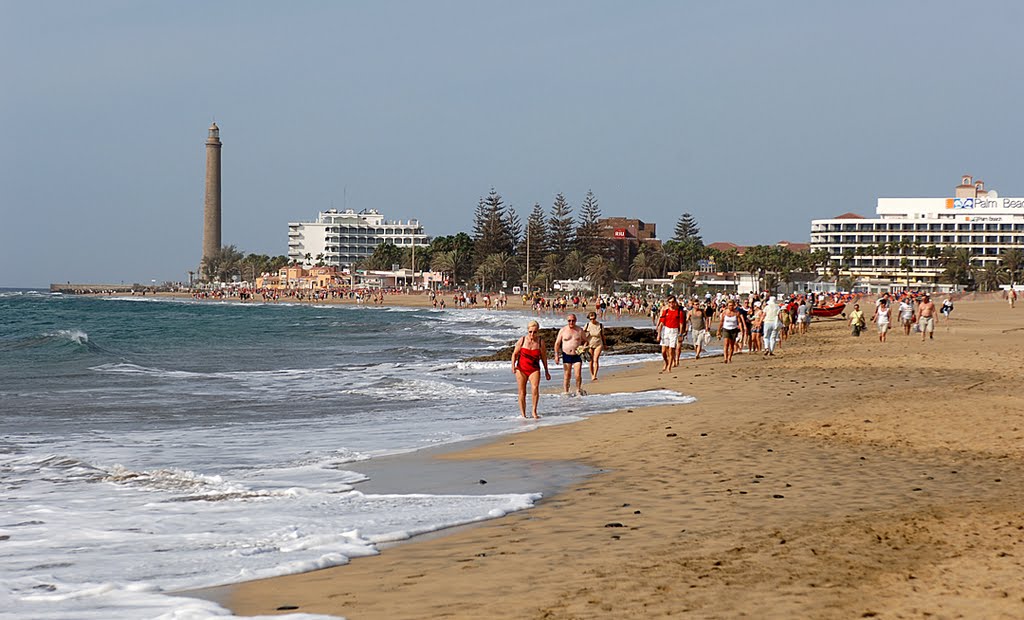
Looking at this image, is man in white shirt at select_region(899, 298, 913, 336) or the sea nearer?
the sea

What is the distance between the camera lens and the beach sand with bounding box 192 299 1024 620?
16.2 ft

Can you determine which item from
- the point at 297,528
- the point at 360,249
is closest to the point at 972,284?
the point at 360,249

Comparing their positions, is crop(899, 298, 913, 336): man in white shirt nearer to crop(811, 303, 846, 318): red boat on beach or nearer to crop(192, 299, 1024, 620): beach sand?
crop(811, 303, 846, 318): red boat on beach

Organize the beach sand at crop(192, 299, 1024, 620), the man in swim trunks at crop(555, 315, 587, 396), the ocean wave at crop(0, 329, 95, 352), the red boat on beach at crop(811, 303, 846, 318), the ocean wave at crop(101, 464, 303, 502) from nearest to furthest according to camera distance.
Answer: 1. the beach sand at crop(192, 299, 1024, 620)
2. the ocean wave at crop(101, 464, 303, 502)
3. the man in swim trunks at crop(555, 315, 587, 396)
4. the ocean wave at crop(0, 329, 95, 352)
5. the red boat on beach at crop(811, 303, 846, 318)

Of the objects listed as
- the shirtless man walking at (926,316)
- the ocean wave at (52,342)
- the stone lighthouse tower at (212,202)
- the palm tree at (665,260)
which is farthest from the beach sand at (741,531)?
the stone lighthouse tower at (212,202)

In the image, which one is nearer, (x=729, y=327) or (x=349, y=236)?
(x=729, y=327)

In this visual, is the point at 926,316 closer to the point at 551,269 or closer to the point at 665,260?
the point at 551,269

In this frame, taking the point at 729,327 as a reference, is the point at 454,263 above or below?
above

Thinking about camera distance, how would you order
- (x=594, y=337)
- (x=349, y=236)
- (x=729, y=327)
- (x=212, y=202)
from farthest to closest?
(x=349, y=236) < (x=212, y=202) < (x=729, y=327) < (x=594, y=337)

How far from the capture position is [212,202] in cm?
15825

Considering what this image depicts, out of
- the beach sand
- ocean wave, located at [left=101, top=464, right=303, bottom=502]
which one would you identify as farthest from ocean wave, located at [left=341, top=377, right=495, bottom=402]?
ocean wave, located at [left=101, top=464, right=303, bottom=502]

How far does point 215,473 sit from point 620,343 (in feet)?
71.2

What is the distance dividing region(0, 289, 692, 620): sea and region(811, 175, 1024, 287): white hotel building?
105680 mm

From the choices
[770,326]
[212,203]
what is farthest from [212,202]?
[770,326]
